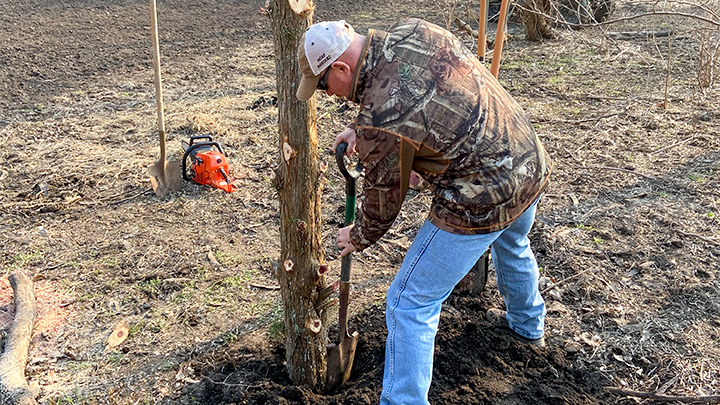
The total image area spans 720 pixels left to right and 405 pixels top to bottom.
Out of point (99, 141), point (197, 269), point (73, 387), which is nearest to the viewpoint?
point (73, 387)

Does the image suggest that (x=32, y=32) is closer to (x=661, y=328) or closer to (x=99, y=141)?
(x=99, y=141)

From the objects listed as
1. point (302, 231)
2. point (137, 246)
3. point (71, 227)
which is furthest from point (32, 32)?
point (302, 231)

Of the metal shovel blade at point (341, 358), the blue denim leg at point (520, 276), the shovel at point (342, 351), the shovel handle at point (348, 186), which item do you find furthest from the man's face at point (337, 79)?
the metal shovel blade at point (341, 358)

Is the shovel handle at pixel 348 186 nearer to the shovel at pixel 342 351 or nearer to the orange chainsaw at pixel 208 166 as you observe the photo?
the shovel at pixel 342 351

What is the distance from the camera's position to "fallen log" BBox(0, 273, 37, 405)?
3074mm

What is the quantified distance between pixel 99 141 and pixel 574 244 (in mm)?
4578

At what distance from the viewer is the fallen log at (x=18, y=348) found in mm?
3074

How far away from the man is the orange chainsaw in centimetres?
270

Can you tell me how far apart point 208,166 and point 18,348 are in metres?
2.13

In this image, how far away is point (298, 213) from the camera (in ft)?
9.56

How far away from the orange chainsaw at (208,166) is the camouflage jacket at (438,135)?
9.43ft

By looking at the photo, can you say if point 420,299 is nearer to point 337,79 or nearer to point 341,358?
point 341,358

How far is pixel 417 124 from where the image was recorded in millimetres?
2289

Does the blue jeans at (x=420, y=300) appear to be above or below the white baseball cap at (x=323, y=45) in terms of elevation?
below
